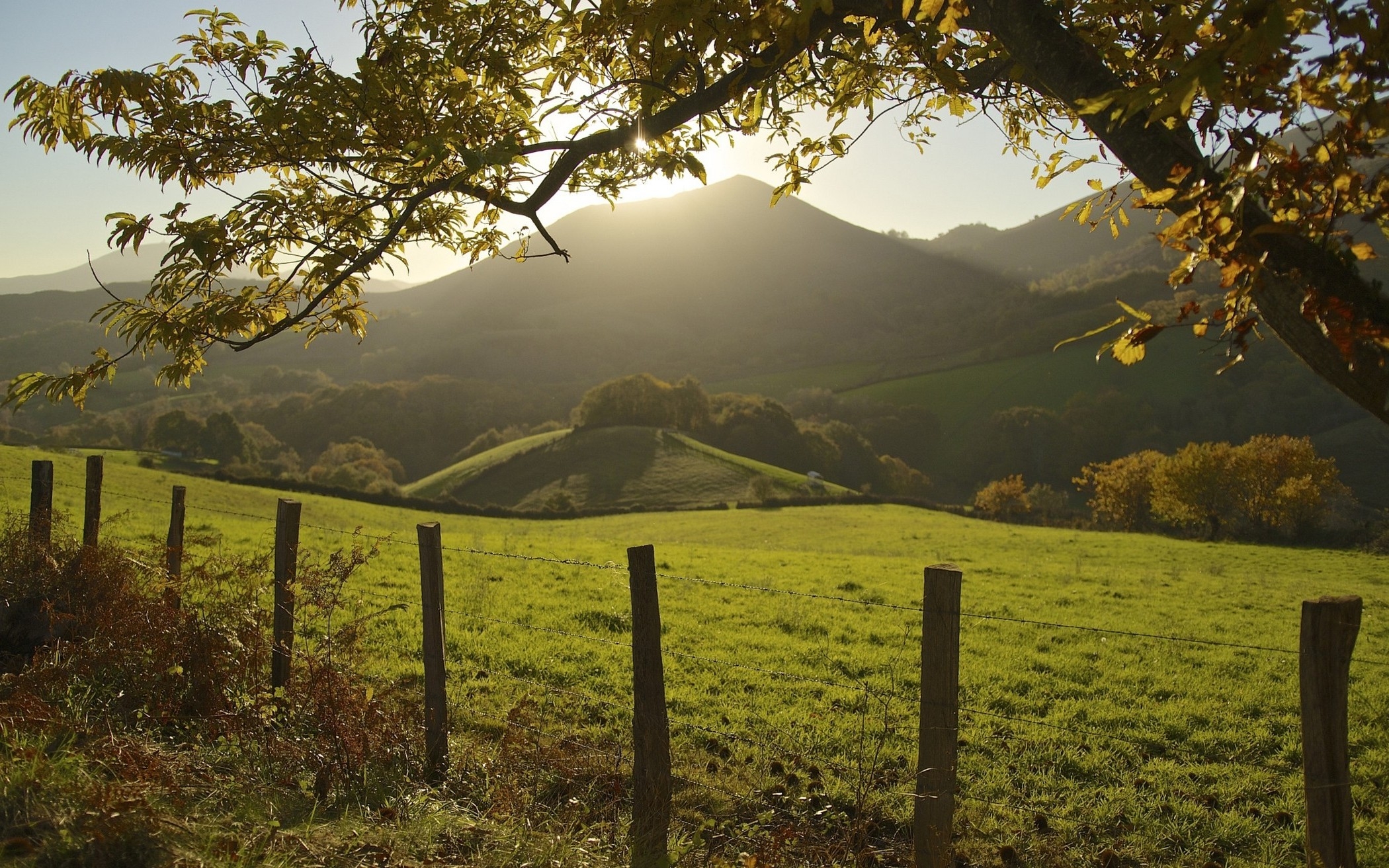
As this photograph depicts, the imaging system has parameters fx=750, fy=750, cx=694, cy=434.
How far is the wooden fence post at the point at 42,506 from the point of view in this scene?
789cm

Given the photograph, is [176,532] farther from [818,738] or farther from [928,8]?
[928,8]

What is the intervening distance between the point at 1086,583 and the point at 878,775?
555 inches

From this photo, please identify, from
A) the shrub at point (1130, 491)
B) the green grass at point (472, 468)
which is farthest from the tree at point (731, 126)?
the green grass at point (472, 468)

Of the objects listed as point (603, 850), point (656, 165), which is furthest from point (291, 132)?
point (603, 850)

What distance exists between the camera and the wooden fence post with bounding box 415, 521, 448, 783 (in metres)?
5.41

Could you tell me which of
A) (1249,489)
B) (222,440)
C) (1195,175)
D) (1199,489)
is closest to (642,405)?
(222,440)

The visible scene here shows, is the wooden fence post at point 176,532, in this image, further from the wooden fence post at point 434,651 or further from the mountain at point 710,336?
the mountain at point 710,336

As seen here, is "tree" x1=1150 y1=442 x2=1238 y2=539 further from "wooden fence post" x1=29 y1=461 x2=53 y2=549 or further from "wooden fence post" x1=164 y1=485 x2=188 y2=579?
"wooden fence post" x1=29 y1=461 x2=53 y2=549

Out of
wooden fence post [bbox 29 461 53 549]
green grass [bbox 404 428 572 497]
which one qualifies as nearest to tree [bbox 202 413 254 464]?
green grass [bbox 404 428 572 497]

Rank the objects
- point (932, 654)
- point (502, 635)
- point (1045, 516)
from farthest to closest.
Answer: point (1045, 516)
point (502, 635)
point (932, 654)

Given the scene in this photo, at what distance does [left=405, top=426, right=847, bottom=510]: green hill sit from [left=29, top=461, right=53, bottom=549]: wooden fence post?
47.5 meters

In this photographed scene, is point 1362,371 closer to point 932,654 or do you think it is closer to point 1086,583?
point 932,654

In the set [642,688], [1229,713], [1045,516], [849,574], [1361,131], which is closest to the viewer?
[1361,131]

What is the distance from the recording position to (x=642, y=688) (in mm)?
4562
